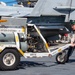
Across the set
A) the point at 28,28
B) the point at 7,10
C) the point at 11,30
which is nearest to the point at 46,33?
the point at 28,28

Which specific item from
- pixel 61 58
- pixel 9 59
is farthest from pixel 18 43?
pixel 61 58

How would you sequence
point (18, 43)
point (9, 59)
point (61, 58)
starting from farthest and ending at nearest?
point (61, 58), point (18, 43), point (9, 59)

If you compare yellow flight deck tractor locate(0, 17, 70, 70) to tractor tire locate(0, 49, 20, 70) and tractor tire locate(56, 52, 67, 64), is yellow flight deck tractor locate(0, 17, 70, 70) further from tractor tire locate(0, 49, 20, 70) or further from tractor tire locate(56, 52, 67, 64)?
tractor tire locate(56, 52, 67, 64)

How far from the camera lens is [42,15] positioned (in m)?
14.6

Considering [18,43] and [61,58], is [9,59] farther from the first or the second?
[61,58]

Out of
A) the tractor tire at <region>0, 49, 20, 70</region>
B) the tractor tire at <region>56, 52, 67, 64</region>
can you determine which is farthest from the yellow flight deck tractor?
the tractor tire at <region>56, 52, 67, 64</region>

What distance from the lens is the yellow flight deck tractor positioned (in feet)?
40.5

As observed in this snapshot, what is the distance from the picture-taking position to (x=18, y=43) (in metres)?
12.5

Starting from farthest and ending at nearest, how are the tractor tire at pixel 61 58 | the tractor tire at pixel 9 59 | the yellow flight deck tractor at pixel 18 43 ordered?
1. the tractor tire at pixel 61 58
2. the yellow flight deck tractor at pixel 18 43
3. the tractor tire at pixel 9 59

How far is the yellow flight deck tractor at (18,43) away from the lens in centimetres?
1235

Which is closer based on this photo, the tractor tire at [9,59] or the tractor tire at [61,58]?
the tractor tire at [9,59]

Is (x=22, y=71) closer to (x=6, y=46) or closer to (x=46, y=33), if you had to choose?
(x=6, y=46)

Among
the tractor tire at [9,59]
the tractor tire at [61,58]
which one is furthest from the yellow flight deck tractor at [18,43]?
the tractor tire at [61,58]

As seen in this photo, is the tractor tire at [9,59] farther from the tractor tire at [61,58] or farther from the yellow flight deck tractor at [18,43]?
the tractor tire at [61,58]
